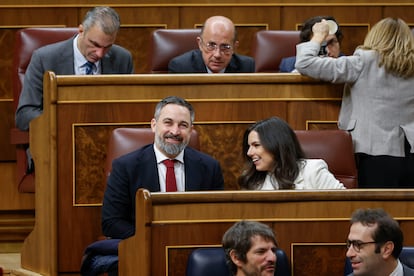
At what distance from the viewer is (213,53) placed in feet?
7.81

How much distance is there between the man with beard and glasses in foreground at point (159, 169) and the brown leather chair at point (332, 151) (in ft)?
0.55

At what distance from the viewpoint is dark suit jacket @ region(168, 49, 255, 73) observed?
241 centimetres

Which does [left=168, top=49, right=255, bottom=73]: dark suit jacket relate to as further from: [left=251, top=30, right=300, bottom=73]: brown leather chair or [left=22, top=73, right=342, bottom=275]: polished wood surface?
[left=22, top=73, right=342, bottom=275]: polished wood surface

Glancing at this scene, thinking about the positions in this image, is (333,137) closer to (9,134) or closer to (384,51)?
(384,51)

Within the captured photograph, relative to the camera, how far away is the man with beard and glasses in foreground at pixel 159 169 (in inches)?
77.4

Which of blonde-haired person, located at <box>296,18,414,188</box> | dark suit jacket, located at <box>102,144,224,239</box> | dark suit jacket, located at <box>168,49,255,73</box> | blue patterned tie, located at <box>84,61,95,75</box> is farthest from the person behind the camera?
dark suit jacket, located at <box>168,49,255,73</box>

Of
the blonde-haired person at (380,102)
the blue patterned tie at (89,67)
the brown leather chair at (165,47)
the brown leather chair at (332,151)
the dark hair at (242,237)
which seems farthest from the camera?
the brown leather chair at (165,47)

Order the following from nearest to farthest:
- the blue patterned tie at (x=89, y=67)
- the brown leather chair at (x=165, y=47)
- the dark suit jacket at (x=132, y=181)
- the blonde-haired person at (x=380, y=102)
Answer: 1. the dark suit jacket at (x=132, y=181)
2. the blonde-haired person at (x=380, y=102)
3. the blue patterned tie at (x=89, y=67)
4. the brown leather chair at (x=165, y=47)

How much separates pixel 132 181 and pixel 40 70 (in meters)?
0.42

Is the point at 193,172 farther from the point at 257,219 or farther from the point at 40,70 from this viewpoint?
the point at 40,70

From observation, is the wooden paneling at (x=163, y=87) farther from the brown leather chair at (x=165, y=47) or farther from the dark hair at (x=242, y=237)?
the dark hair at (x=242, y=237)

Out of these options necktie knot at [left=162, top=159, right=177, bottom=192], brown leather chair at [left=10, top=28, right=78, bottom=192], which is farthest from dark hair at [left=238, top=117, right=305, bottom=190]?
brown leather chair at [left=10, top=28, right=78, bottom=192]

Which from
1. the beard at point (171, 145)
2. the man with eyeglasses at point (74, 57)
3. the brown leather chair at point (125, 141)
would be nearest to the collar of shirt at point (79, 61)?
the man with eyeglasses at point (74, 57)

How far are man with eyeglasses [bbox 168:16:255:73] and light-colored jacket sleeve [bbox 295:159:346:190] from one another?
0.46 m
